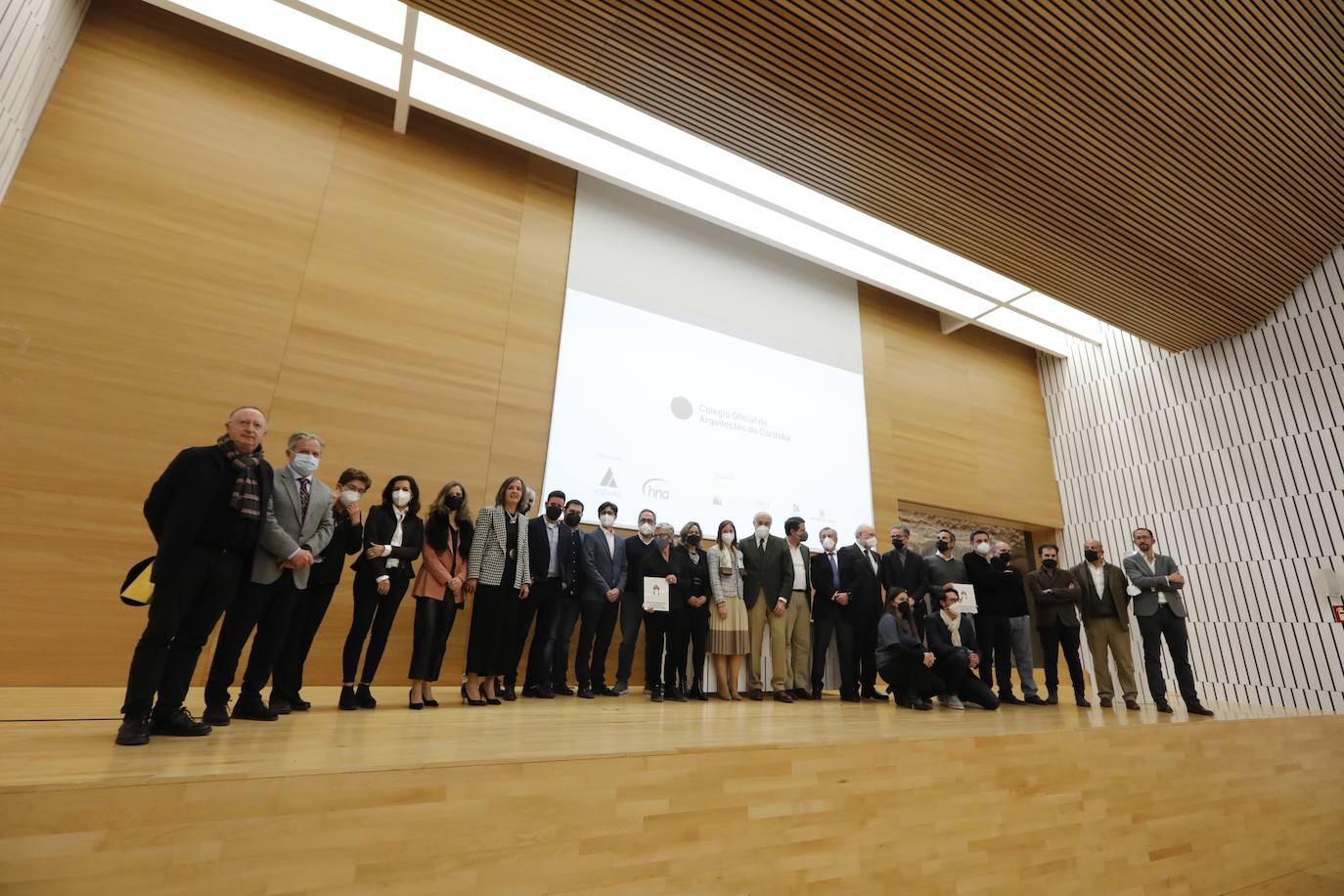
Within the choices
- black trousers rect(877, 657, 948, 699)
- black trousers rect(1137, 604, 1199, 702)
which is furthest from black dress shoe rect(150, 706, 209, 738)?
black trousers rect(1137, 604, 1199, 702)

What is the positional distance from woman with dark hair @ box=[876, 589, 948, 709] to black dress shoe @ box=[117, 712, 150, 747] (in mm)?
4497

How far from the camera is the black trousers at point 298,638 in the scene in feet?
10.8

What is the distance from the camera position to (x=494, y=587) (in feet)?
12.6

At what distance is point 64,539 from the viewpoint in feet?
14.1

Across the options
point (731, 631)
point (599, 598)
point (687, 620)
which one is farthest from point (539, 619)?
point (731, 631)

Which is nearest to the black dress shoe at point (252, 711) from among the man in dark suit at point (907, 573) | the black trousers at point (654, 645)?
the black trousers at point (654, 645)

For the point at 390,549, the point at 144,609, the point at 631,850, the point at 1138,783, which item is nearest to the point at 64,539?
the point at 144,609

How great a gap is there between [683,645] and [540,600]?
1179 mm

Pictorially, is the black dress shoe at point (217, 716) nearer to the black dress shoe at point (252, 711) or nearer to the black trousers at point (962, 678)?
the black dress shoe at point (252, 711)

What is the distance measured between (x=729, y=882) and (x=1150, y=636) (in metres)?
4.89

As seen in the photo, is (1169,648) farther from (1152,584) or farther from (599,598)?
(599,598)

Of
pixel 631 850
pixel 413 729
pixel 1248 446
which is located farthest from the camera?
pixel 1248 446

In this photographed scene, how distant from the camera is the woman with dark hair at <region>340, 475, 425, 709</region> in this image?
354 centimetres

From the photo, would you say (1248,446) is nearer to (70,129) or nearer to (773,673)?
Result: (773,673)
